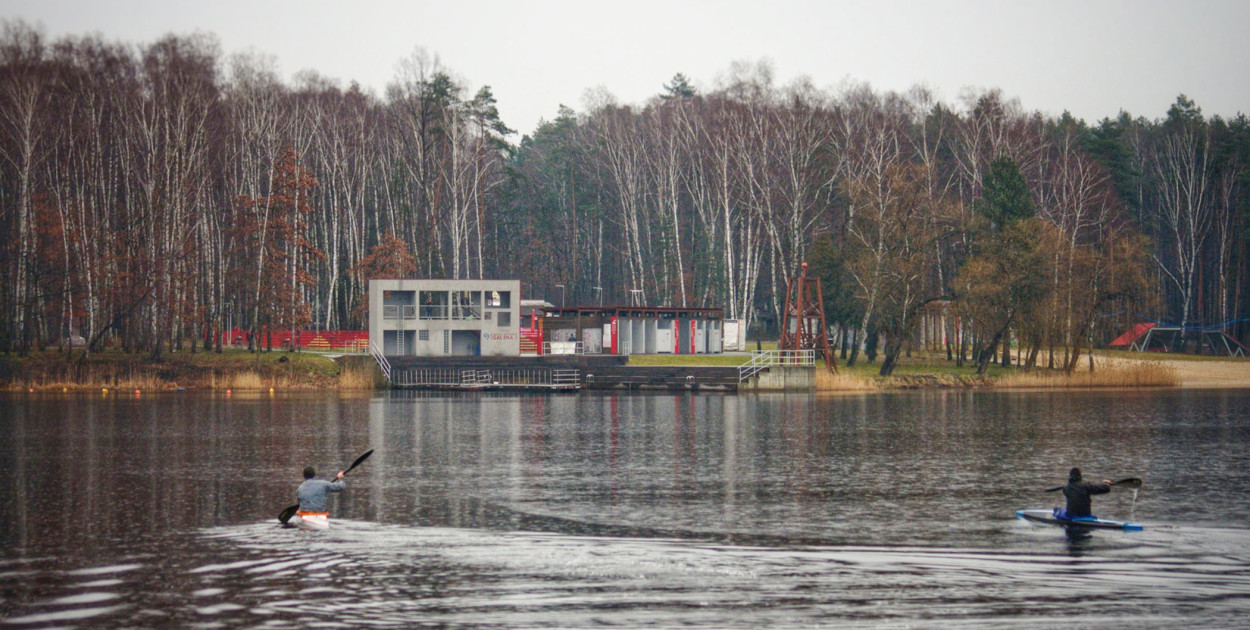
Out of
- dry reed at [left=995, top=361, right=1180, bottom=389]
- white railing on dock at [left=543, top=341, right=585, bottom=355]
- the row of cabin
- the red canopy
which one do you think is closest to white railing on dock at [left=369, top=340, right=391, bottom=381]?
the row of cabin

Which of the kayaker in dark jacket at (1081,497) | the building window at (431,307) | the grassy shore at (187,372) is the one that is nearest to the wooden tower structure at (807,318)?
the building window at (431,307)

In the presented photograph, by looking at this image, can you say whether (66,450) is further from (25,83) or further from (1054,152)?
(1054,152)

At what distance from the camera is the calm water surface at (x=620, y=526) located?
789 inches

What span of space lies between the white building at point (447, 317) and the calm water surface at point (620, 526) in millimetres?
29189

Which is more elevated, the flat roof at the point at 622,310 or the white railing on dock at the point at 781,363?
the flat roof at the point at 622,310

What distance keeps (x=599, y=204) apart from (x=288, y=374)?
52356 mm

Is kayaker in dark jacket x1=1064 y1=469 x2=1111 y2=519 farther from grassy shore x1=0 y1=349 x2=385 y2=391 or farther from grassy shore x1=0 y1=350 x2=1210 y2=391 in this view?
grassy shore x1=0 y1=349 x2=385 y2=391

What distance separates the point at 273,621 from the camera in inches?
754

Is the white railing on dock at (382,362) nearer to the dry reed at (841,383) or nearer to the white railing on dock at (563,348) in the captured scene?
the white railing on dock at (563,348)

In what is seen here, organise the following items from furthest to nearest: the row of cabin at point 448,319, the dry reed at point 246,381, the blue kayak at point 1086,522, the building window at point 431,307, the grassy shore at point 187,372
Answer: the building window at point 431,307, the row of cabin at point 448,319, the dry reed at point 246,381, the grassy shore at point 187,372, the blue kayak at point 1086,522

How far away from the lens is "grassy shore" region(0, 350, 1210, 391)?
72.3m

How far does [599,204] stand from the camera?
122 meters

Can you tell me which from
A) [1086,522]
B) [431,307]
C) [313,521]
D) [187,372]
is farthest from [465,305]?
[1086,522]

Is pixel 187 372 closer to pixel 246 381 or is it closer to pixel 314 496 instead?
pixel 246 381
